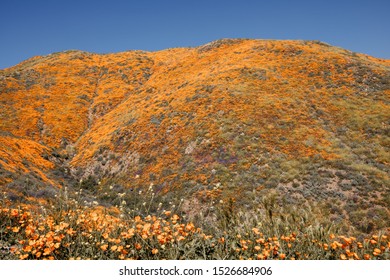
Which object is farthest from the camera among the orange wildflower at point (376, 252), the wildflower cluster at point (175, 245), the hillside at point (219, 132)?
the hillside at point (219, 132)

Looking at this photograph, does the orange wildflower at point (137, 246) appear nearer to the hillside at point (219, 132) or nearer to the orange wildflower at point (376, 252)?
the hillside at point (219, 132)

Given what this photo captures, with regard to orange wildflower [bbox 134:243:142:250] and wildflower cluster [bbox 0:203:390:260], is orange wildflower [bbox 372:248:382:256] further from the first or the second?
orange wildflower [bbox 134:243:142:250]

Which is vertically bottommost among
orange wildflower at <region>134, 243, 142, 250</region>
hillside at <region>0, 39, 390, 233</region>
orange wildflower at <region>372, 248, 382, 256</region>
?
orange wildflower at <region>372, 248, 382, 256</region>

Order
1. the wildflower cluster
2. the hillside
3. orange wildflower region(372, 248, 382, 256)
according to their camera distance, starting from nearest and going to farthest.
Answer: orange wildflower region(372, 248, 382, 256) < the wildflower cluster < the hillside

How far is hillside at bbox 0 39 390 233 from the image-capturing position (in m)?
19.2

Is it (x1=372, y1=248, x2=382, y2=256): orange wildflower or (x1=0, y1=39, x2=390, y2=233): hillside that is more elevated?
(x1=0, y1=39, x2=390, y2=233): hillside

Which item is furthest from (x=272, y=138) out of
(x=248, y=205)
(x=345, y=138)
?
(x=248, y=205)

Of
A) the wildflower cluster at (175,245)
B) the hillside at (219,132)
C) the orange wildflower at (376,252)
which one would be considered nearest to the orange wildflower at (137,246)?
the wildflower cluster at (175,245)

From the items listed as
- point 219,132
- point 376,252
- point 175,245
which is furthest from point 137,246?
point 219,132

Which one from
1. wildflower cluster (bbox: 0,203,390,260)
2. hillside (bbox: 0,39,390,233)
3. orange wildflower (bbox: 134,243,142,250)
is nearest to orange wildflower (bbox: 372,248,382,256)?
wildflower cluster (bbox: 0,203,390,260)

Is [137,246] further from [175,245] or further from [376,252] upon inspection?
[376,252]

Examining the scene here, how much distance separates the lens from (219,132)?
2578 centimetres

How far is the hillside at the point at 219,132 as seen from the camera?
63.1 feet
